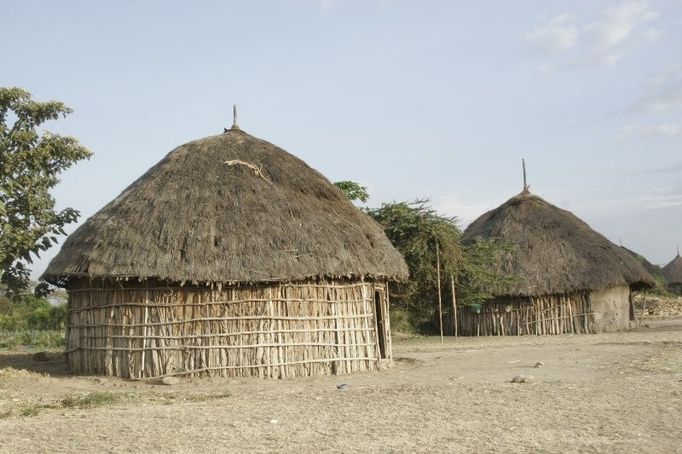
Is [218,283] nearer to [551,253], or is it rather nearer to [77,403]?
[77,403]

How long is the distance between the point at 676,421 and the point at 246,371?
270 inches

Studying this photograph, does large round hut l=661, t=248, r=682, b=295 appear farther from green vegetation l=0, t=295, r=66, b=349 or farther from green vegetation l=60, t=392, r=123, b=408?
green vegetation l=60, t=392, r=123, b=408

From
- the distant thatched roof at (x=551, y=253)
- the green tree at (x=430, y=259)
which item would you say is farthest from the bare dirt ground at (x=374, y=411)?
the distant thatched roof at (x=551, y=253)

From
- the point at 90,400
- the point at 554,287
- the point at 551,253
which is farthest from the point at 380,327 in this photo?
the point at 551,253

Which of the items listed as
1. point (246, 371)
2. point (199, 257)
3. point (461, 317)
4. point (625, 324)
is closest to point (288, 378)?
point (246, 371)

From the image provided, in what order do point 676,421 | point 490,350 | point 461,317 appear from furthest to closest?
point 461,317, point 490,350, point 676,421

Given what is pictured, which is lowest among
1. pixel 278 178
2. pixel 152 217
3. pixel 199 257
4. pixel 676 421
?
pixel 676 421

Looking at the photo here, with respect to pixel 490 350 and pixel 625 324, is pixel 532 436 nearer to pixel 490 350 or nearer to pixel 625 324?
pixel 490 350

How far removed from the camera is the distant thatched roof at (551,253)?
2198cm

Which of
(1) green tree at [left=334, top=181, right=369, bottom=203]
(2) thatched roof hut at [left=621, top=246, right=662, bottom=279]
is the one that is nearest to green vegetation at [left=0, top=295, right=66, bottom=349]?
(1) green tree at [left=334, top=181, right=369, bottom=203]

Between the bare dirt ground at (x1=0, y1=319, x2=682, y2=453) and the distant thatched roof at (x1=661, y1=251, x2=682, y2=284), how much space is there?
106ft

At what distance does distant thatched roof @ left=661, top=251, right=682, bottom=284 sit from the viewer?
1697 inches

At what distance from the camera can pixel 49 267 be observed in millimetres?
13250

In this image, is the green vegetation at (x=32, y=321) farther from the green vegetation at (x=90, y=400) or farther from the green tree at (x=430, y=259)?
the green vegetation at (x=90, y=400)
